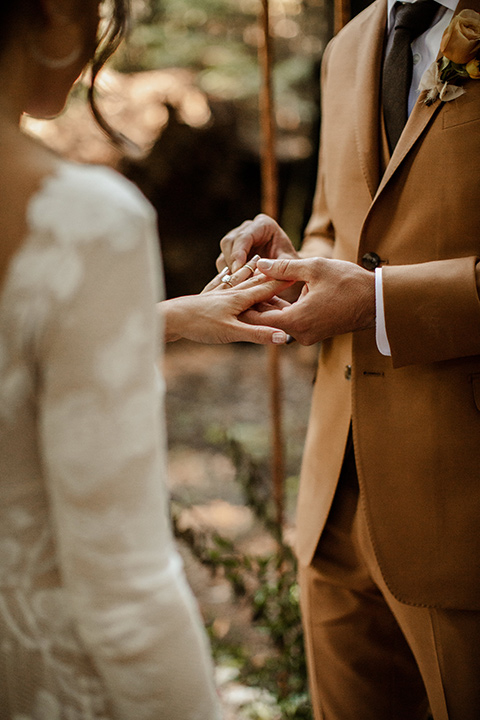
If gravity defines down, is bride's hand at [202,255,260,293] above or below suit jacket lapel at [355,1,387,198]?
below

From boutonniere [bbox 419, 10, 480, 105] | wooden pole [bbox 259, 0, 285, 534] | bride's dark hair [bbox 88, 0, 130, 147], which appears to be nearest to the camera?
bride's dark hair [bbox 88, 0, 130, 147]

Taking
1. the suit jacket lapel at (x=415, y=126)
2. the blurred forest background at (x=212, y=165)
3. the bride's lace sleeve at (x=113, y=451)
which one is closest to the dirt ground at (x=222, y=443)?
the blurred forest background at (x=212, y=165)

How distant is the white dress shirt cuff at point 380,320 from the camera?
1178mm

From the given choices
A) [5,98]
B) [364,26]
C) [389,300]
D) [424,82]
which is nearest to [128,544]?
[5,98]

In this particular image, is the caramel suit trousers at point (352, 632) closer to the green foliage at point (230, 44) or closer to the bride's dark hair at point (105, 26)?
the bride's dark hair at point (105, 26)

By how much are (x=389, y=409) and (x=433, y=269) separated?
1.06 feet

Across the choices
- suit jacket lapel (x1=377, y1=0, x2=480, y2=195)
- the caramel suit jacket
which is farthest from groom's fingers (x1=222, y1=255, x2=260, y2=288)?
suit jacket lapel (x1=377, y1=0, x2=480, y2=195)

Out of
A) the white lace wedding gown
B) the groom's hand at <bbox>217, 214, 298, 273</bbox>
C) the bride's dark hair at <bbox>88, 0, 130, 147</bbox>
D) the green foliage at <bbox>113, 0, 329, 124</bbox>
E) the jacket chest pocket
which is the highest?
the green foliage at <bbox>113, 0, 329, 124</bbox>

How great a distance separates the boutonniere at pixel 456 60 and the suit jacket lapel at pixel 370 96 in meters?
0.15

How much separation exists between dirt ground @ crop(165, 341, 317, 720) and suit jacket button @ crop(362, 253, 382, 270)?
1.08 m

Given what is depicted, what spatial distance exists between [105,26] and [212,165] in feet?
14.5

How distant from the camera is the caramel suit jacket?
114cm

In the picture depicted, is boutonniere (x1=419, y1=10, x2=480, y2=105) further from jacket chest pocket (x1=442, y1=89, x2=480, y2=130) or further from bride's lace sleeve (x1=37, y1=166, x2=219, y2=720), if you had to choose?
A: bride's lace sleeve (x1=37, y1=166, x2=219, y2=720)

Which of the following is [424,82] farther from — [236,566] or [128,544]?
[236,566]
